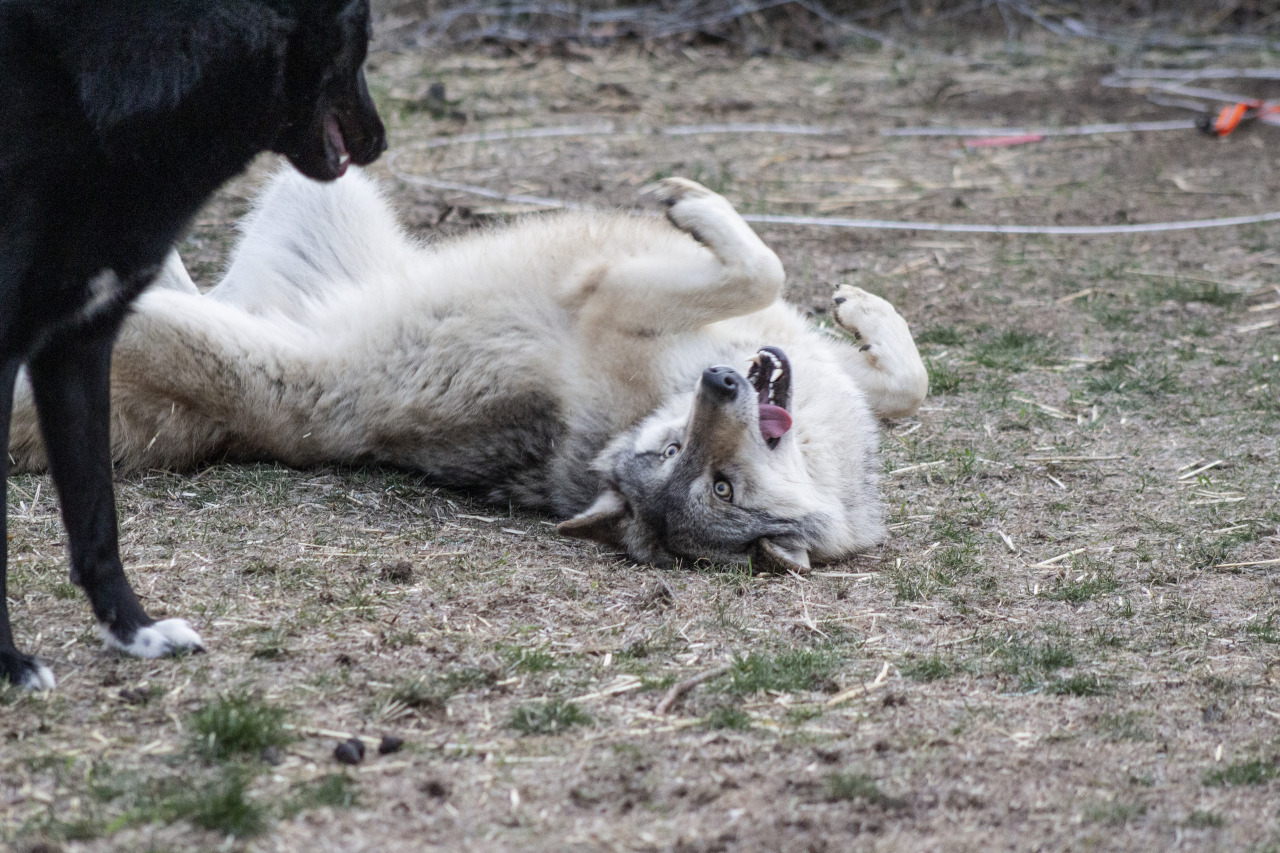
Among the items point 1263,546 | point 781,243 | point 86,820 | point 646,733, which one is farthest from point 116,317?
point 781,243

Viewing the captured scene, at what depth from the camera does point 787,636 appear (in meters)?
3.60

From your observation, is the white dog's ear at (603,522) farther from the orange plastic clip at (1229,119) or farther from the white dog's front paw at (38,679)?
the orange plastic clip at (1229,119)

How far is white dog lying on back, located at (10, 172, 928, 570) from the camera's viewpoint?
432 centimetres

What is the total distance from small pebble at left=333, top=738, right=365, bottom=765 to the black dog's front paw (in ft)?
2.37

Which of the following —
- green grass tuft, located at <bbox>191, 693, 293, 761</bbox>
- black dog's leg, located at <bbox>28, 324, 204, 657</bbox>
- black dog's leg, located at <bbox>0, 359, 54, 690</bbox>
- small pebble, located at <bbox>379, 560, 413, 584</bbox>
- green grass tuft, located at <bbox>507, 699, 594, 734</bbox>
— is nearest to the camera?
green grass tuft, located at <bbox>191, 693, 293, 761</bbox>

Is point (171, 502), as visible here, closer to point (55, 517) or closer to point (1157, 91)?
point (55, 517)

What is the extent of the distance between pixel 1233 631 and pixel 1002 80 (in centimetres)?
875

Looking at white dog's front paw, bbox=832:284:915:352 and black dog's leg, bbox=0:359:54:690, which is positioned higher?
black dog's leg, bbox=0:359:54:690

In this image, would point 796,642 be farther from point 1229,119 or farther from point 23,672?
point 1229,119

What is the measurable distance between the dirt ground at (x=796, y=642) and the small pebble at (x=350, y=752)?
0.10ft

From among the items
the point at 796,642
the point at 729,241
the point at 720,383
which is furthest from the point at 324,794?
the point at 729,241

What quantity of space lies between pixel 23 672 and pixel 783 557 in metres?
2.27

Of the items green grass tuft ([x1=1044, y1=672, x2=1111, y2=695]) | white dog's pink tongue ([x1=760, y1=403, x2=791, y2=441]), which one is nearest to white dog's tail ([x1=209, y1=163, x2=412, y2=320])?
white dog's pink tongue ([x1=760, y1=403, x2=791, y2=441])

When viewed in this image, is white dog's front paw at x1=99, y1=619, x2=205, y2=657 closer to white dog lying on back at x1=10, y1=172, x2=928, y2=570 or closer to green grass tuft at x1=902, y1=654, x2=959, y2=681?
white dog lying on back at x1=10, y1=172, x2=928, y2=570
